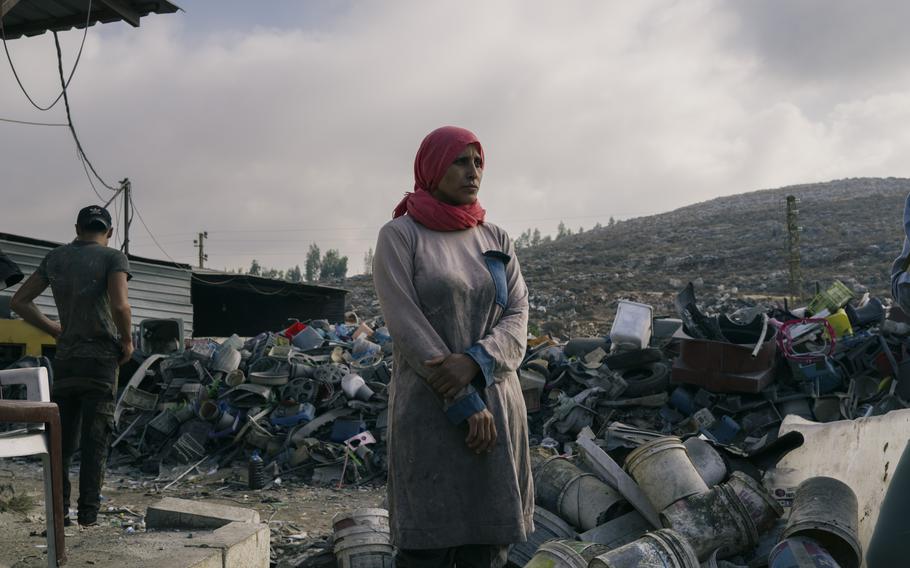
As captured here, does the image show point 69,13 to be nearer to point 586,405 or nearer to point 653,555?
point 586,405

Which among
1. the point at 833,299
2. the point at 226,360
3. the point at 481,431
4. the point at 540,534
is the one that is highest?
the point at 833,299

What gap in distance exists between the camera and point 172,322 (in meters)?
12.3

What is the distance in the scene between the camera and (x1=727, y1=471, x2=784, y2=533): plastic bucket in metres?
3.80

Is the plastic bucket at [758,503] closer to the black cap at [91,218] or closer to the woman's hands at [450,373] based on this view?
the woman's hands at [450,373]

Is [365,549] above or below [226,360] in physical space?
below

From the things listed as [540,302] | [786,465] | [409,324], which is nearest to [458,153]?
[409,324]

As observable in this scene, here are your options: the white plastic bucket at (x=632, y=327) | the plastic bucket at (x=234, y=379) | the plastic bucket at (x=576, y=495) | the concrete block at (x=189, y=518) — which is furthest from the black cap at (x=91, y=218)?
the white plastic bucket at (x=632, y=327)

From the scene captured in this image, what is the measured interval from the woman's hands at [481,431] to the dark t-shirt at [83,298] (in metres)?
2.98

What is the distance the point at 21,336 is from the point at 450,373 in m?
11.7

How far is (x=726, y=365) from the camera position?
7.92 meters

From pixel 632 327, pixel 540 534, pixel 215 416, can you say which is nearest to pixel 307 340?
pixel 215 416

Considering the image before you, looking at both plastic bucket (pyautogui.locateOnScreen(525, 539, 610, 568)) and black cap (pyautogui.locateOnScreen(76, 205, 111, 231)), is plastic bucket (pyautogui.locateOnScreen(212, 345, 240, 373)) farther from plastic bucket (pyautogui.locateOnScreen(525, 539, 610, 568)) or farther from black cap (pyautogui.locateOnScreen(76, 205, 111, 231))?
plastic bucket (pyautogui.locateOnScreen(525, 539, 610, 568))

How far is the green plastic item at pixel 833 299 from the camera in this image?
9188 millimetres

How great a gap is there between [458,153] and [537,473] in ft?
8.67
